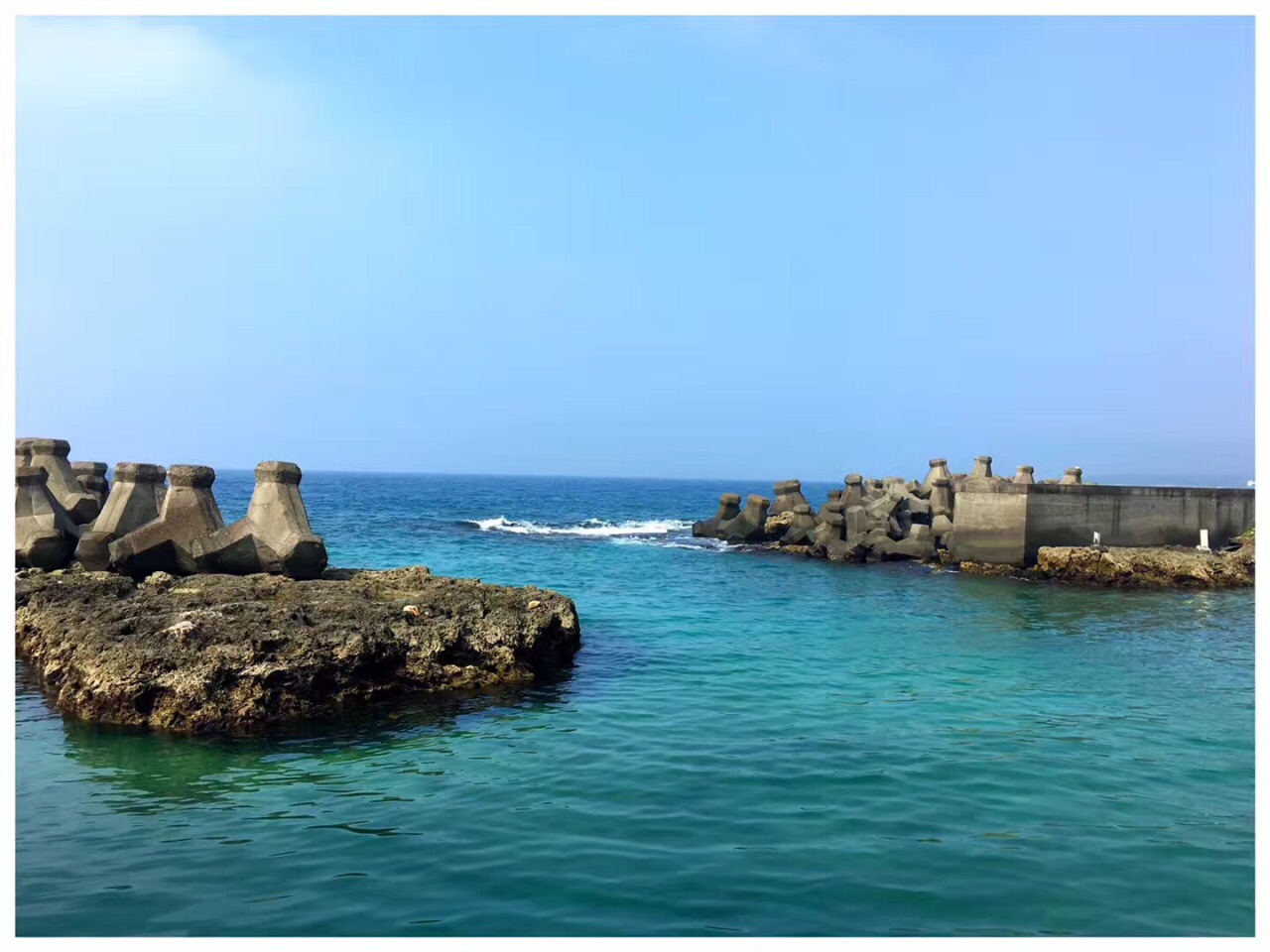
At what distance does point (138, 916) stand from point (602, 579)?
17471 millimetres

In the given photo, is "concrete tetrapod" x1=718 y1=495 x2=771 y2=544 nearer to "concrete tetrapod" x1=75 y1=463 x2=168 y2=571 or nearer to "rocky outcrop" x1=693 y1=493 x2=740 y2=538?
"rocky outcrop" x1=693 y1=493 x2=740 y2=538

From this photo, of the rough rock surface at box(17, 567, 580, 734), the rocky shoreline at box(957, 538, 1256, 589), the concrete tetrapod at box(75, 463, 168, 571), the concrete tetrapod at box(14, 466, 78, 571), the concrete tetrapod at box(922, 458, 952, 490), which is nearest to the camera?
the rough rock surface at box(17, 567, 580, 734)

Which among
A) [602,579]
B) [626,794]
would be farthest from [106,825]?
[602,579]

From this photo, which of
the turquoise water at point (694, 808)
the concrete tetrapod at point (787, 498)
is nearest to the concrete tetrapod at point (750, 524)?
the concrete tetrapod at point (787, 498)

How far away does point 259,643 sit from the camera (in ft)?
30.6

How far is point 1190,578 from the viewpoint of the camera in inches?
846

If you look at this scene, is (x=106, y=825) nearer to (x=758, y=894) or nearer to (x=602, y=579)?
(x=758, y=894)

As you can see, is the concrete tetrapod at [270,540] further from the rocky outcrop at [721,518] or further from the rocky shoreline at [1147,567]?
the rocky outcrop at [721,518]

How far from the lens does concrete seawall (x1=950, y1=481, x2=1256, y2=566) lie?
960 inches

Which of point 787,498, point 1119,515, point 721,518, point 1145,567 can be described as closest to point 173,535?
point 1145,567

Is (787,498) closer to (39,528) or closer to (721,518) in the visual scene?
(721,518)

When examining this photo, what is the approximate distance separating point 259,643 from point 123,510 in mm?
6275

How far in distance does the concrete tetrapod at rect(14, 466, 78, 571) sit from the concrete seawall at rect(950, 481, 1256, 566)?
21.2 meters

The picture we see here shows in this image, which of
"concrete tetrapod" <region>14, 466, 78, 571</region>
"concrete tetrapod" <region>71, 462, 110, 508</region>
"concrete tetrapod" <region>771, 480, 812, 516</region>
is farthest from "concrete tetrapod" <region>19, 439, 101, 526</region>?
"concrete tetrapod" <region>771, 480, 812, 516</region>
